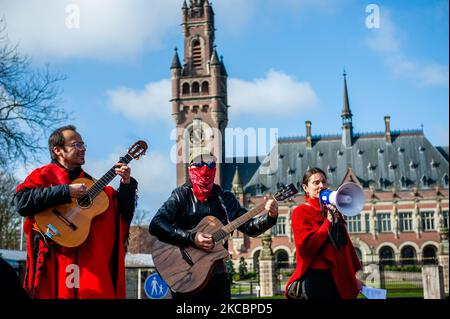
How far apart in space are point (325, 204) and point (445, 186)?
2002 inches

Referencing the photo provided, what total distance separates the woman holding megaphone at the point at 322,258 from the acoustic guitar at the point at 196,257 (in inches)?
19.0

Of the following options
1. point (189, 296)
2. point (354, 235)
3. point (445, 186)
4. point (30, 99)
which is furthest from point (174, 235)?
point (445, 186)

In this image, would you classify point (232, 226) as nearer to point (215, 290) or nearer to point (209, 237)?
point (209, 237)

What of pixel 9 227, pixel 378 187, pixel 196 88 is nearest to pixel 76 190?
pixel 196 88

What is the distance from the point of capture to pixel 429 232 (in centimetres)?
5103

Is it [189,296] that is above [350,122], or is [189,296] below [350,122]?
below

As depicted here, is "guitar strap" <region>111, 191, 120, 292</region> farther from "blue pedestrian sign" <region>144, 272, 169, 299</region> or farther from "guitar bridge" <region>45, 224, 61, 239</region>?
"blue pedestrian sign" <region>144, 272, 169, 299</region>

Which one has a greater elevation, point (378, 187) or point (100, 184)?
point (378, 187)

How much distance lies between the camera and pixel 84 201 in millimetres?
4449

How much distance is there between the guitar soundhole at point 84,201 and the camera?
443cm

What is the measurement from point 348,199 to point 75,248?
216 centimetres

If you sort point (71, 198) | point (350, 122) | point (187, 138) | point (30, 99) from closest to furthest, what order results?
point (71, 198) → point (187, 138) → point (30, 99) → point (350, 122)

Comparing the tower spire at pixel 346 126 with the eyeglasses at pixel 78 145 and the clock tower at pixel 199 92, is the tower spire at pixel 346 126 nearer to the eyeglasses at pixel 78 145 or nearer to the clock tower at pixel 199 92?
Answer: the clock tower at pixel 199 92

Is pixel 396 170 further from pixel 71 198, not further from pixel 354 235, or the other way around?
pixel 71 198
